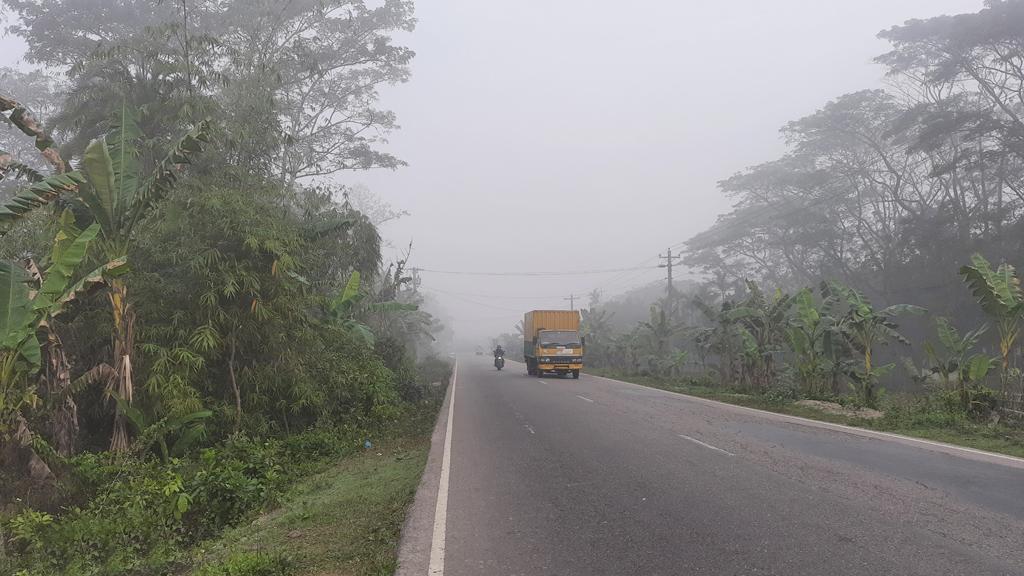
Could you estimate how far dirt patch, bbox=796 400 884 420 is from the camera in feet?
43.9

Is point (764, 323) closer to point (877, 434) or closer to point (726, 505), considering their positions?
point (877, 434)

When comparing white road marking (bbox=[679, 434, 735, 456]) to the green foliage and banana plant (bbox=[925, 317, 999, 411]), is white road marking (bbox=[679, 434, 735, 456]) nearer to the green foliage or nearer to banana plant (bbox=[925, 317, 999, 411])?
banana plant (bbox=[925, 317, 999, 411])

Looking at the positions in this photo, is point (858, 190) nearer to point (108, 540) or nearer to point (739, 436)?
point (739, 436)

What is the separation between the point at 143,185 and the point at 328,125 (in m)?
19.0

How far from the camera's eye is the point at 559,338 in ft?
95.5

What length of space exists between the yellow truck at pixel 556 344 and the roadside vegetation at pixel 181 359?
1258cm

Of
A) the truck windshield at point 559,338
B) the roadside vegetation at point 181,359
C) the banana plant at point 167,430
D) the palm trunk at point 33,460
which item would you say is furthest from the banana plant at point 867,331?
the palm trunk at point 33,460

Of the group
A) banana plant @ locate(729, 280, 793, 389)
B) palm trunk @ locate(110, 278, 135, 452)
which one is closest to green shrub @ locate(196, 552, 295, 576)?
palm trunk @ locate(110, 278, 135, 452)

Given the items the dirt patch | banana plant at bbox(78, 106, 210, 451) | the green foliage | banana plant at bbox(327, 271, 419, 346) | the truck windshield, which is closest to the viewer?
the green foliage

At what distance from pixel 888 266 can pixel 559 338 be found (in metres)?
17.6

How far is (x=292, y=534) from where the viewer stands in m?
5.93

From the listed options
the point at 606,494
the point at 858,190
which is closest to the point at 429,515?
the point at 606,494

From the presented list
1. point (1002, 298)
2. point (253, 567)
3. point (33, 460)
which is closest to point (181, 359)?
point (33, 460)

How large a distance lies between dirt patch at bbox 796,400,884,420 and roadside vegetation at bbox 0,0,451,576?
948cm
